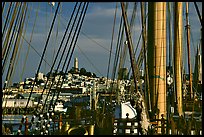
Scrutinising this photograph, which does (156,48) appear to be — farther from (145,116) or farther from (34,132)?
(34,132)

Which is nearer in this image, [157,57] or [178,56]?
[157,57]

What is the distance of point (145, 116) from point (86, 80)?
60.1m

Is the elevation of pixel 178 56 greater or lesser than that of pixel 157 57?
greater

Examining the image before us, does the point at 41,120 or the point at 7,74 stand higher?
the point at 7,74

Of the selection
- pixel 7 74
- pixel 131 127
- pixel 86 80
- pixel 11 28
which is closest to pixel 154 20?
pixel 131 127

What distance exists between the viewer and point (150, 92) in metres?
8.73

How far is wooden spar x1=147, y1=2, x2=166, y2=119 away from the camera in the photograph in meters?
8.72

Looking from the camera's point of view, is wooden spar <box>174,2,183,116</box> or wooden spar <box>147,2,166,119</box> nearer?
wooden spar <box>147,2,166,119</box>

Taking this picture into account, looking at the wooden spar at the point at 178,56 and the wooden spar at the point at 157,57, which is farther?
the wooden spar at the point at 178,56

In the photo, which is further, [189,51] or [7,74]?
[189,51]

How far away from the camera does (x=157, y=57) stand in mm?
8750

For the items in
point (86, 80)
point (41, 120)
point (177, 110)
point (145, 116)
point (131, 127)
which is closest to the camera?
point (145, 116)

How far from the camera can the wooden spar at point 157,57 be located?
28.6ft

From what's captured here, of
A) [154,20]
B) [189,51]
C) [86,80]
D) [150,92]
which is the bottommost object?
[150,92]
